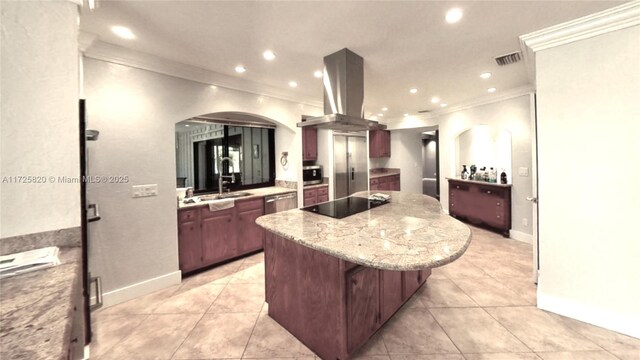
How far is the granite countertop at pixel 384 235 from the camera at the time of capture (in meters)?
1.16

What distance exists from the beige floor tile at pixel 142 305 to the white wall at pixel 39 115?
54.2 inches

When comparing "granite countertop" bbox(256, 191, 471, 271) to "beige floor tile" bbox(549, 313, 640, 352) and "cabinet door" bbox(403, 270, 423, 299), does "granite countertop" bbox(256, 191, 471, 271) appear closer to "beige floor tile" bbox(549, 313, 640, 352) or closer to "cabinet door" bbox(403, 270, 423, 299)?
"cabinet door" bbox(403, 270, 423, 299)

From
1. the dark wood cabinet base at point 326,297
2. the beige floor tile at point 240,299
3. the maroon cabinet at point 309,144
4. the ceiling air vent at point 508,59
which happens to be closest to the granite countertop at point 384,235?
the dark wood cabinet base at point 326,297

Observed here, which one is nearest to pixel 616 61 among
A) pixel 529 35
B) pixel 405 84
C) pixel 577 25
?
pixel 577 25

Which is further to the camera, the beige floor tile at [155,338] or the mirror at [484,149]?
the mirror at [484,149]

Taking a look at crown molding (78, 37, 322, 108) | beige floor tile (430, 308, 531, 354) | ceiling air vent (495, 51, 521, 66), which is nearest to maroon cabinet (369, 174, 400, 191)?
crown molding (78, 37, 322, 108)

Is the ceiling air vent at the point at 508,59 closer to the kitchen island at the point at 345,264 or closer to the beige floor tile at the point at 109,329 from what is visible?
the kitchen island at the point at 345,264

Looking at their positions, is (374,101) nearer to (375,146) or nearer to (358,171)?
(358,171)

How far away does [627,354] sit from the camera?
65.6 inches

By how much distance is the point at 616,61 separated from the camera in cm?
185

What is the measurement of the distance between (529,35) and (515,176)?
103 inches

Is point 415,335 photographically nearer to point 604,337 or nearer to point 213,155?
point 604,337

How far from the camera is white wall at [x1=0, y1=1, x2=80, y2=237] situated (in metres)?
1.26

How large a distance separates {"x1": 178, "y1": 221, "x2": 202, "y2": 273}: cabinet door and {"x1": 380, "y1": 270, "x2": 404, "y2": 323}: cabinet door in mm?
2355
